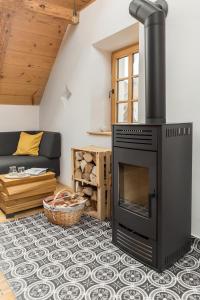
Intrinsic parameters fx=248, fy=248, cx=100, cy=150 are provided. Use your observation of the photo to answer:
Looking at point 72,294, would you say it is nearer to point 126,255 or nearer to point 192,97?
point 126,255

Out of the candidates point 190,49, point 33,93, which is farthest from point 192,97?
point 33,93

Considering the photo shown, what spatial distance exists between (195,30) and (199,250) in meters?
1.82

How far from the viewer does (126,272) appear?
5.68 ft

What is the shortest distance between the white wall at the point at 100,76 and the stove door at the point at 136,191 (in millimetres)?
517

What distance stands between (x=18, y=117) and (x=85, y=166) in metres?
2.42

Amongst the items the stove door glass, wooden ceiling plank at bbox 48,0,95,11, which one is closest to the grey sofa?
wooden ceiling plank at bbox 48,0,95,11

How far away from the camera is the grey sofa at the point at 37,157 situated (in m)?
3.68

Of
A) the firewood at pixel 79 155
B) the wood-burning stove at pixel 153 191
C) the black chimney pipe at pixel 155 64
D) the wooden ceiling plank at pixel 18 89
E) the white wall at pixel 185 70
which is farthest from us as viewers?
the wooden ceiling plank at pixel 18 89

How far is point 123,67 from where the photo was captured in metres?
3.35

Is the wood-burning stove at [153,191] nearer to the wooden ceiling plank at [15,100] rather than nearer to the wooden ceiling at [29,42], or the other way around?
the wooden ceiling at [29,42]

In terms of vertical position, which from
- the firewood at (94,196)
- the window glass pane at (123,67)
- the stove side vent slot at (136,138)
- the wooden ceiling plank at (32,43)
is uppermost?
the wooden ceiling plank at (32,43)

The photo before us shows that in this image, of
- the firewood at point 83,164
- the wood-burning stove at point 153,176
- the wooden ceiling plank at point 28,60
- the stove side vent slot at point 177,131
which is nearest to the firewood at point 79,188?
the firewood at point 83,164

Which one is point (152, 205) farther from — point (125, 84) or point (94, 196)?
point (125, 84)

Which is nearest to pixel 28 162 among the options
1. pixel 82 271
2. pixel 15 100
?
pixel 15 100
